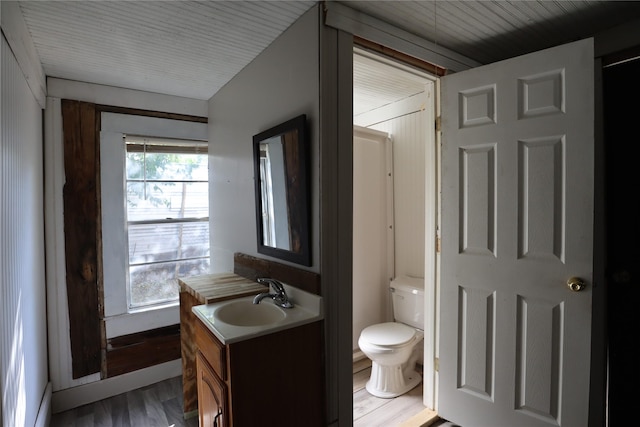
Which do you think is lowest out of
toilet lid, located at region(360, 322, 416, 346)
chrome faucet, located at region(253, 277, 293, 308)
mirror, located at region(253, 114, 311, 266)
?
toilet lid, located at region(360, 322, 416, 346)

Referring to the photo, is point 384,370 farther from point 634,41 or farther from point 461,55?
point 634,41

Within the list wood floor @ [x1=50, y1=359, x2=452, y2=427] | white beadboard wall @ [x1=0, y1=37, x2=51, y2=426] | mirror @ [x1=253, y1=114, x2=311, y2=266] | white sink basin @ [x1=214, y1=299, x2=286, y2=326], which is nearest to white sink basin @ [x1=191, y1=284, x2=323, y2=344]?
white sink basin @ [x1=214, y1=299, x2=286, y2=326]

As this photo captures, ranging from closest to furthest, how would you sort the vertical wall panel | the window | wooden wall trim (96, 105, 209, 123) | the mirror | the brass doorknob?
the brass doorknob
the mirror
wooden wall trim (96, 105, 209, 123)
the window
the vertical wall panel

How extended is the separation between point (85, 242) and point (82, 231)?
81mm

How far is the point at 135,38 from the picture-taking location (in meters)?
1.76

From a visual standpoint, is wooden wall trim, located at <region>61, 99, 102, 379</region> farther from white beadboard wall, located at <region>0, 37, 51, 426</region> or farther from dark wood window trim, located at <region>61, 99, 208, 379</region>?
white beadboard wall, located at <region>0, 37, 51, 426</region>

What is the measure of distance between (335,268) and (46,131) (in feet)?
7.08

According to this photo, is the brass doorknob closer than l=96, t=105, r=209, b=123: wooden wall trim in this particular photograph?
Yes

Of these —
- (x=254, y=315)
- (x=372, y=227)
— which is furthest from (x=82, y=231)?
(x=372, y=227)

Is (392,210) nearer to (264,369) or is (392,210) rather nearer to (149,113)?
(264,369)

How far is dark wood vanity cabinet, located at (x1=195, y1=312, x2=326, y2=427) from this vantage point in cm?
132

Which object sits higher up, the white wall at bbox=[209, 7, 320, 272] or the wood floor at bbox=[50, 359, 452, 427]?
the white wall at bbox=[209, 7, 320, 272]

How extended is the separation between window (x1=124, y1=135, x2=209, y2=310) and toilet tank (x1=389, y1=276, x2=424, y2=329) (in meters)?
1.64

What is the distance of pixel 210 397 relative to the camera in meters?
1.52
